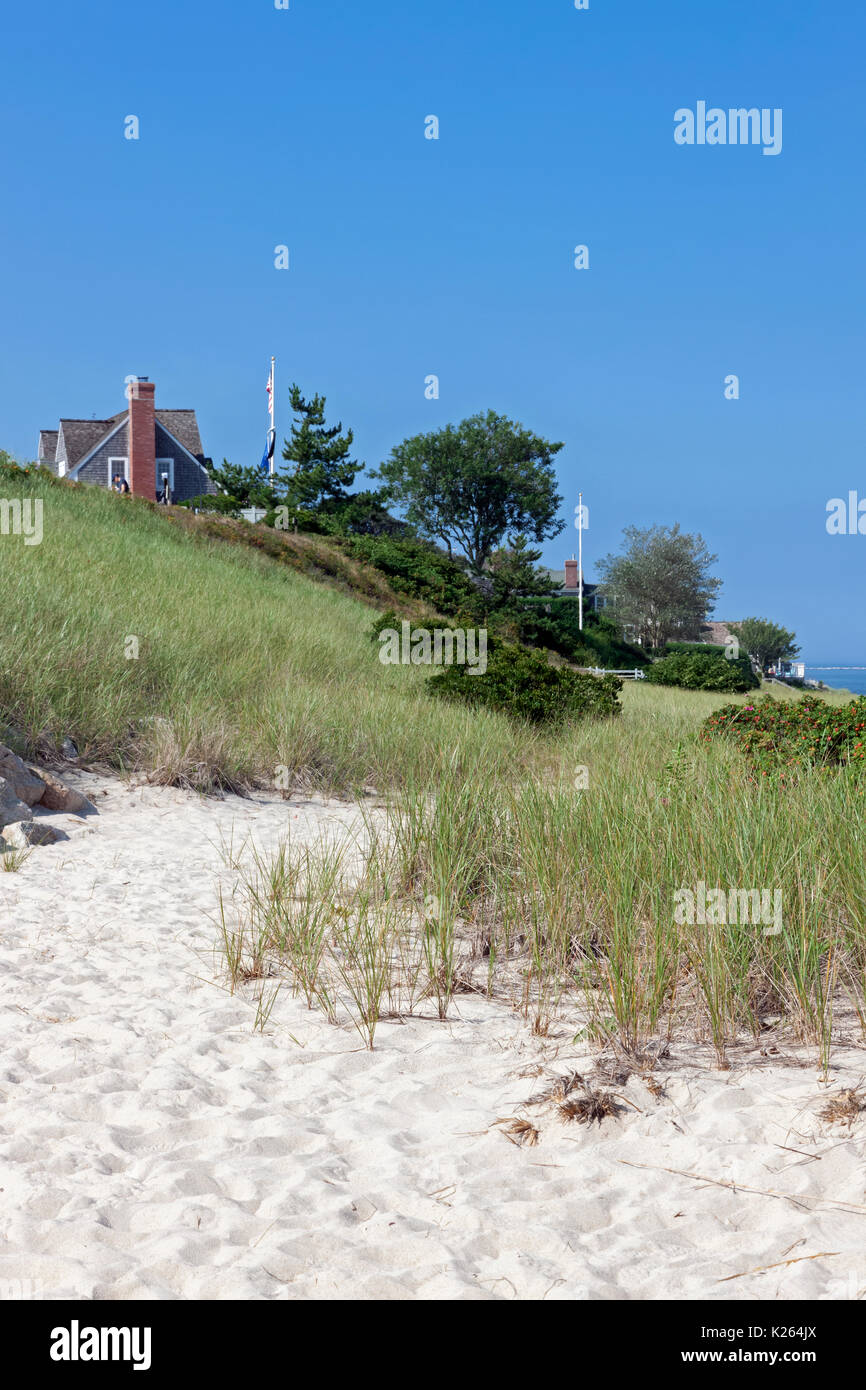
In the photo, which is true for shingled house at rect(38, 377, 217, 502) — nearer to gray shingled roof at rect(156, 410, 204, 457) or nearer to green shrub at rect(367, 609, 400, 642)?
gray shingled roof at rect(156, 410, 204, 457)

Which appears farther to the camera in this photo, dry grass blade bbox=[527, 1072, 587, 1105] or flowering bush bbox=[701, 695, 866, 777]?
flowering bush bbox=[701, 695, 866, 777]

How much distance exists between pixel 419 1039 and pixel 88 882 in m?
2.83

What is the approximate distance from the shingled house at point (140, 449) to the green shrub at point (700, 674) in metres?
20.9

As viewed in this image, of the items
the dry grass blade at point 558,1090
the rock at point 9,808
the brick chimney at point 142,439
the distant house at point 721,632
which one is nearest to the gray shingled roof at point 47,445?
the brick chimney at point 142,439

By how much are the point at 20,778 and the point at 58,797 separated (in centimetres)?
36

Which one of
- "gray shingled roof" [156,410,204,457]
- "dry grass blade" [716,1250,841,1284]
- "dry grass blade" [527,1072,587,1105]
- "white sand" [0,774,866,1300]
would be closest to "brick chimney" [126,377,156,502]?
"gray shingled roof" [156,410,204,457]

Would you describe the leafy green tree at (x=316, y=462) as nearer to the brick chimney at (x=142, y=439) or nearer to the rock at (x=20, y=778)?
the brick chimney at (x=142, y=439)

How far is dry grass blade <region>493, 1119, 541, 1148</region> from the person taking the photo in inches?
125

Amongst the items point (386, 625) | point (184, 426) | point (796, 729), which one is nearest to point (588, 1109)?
point (796, 729)

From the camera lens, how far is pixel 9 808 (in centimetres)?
689

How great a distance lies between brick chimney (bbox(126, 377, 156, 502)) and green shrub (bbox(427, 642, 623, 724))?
31044 mm

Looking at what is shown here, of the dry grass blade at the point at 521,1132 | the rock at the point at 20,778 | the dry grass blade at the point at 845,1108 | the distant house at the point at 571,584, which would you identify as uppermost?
the distant house at the point at 571,584

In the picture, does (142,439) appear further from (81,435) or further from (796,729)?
(796,729)

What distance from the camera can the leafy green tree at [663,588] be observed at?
52500 mm
